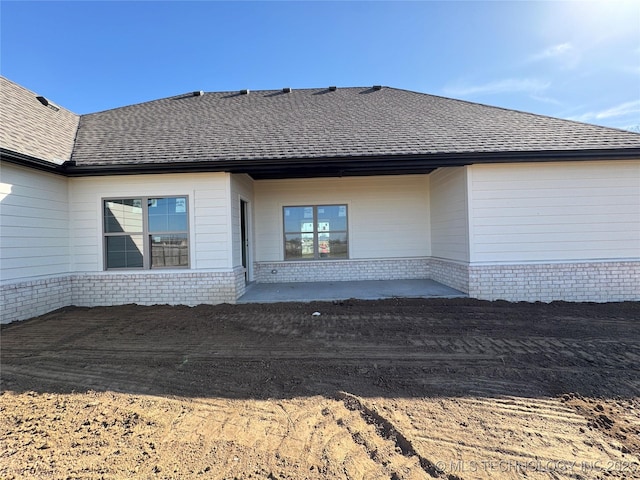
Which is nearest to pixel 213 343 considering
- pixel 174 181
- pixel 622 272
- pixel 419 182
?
pixel 174 181

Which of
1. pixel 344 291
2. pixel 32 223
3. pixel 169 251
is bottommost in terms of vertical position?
pixel 344 291

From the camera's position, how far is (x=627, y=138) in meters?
7.48

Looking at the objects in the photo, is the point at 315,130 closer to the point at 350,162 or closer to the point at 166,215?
the point at 350,162

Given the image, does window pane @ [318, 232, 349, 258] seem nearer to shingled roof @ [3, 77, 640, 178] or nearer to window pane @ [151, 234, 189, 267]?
shingled roof @ [3, 77, 640, 178]

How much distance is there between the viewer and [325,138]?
819 cm

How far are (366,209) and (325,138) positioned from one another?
2.93 meters

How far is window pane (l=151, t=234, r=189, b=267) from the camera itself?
24.6 feet

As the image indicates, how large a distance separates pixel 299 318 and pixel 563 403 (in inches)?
166

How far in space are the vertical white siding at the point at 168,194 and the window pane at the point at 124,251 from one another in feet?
0.66

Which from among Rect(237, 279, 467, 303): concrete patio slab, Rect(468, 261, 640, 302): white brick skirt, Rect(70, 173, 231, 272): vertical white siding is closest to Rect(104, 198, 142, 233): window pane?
Rect(70, 173, 231, 272): vertical white siding

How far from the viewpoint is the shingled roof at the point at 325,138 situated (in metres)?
7.12

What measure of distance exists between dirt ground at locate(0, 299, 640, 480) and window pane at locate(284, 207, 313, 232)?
→ 475 cm

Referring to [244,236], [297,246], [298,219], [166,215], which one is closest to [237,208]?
[244,236]

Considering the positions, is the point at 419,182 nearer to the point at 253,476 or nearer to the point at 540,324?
the point at 540,324
